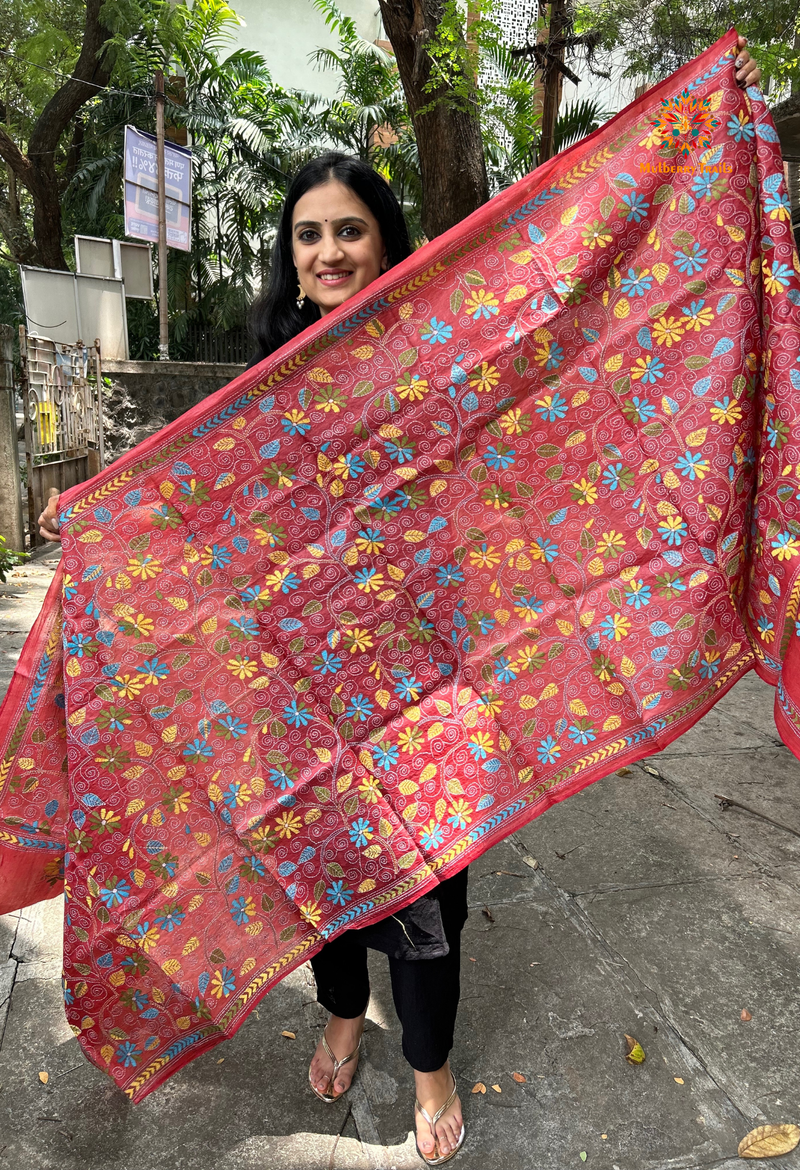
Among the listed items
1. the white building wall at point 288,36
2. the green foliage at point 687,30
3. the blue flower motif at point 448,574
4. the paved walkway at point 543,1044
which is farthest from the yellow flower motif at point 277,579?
the white building wall at point 288,36

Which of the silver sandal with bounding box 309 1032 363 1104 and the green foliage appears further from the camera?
the green foliage

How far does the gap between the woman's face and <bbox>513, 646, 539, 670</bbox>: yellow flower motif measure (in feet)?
2.83

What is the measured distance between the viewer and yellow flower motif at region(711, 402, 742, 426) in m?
1.62

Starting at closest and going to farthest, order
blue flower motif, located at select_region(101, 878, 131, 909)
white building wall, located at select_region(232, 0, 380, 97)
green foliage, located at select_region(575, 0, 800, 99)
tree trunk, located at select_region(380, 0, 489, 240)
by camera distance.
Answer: blue flower motif, located at select_region(101, 878, 131, 909)
tree trunk, located at select_region(380, 0, 489, 240)
green foliage, located at select_region(575, 0, 800, 99)
white building wall, located at select_region(232, 0, 380, 97)

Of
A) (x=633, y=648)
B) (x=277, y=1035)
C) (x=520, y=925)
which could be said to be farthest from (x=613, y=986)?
(x=633, y=648)

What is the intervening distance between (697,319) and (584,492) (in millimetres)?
393

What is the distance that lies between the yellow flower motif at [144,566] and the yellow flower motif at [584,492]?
0.83 meters

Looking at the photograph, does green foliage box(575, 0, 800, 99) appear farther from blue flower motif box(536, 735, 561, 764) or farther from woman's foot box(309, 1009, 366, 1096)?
woman's foot box(309, 1009, 366, 1096)

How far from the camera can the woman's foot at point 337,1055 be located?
71.9 inches

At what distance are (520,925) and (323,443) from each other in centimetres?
151

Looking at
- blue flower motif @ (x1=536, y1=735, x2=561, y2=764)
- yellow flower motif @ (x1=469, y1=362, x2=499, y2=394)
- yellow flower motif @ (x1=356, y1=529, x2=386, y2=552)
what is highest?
yellow flower motif @ (x1=469, y1=362, x2=499, y2=394)

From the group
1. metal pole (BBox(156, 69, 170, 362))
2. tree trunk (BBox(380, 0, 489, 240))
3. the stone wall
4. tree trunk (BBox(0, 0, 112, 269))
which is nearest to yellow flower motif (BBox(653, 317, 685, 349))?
tree trunk (BBox(380, 0, 489, 240))

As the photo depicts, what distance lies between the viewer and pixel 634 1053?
73.8 inches

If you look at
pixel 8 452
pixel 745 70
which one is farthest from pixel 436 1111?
pixel 8 452
